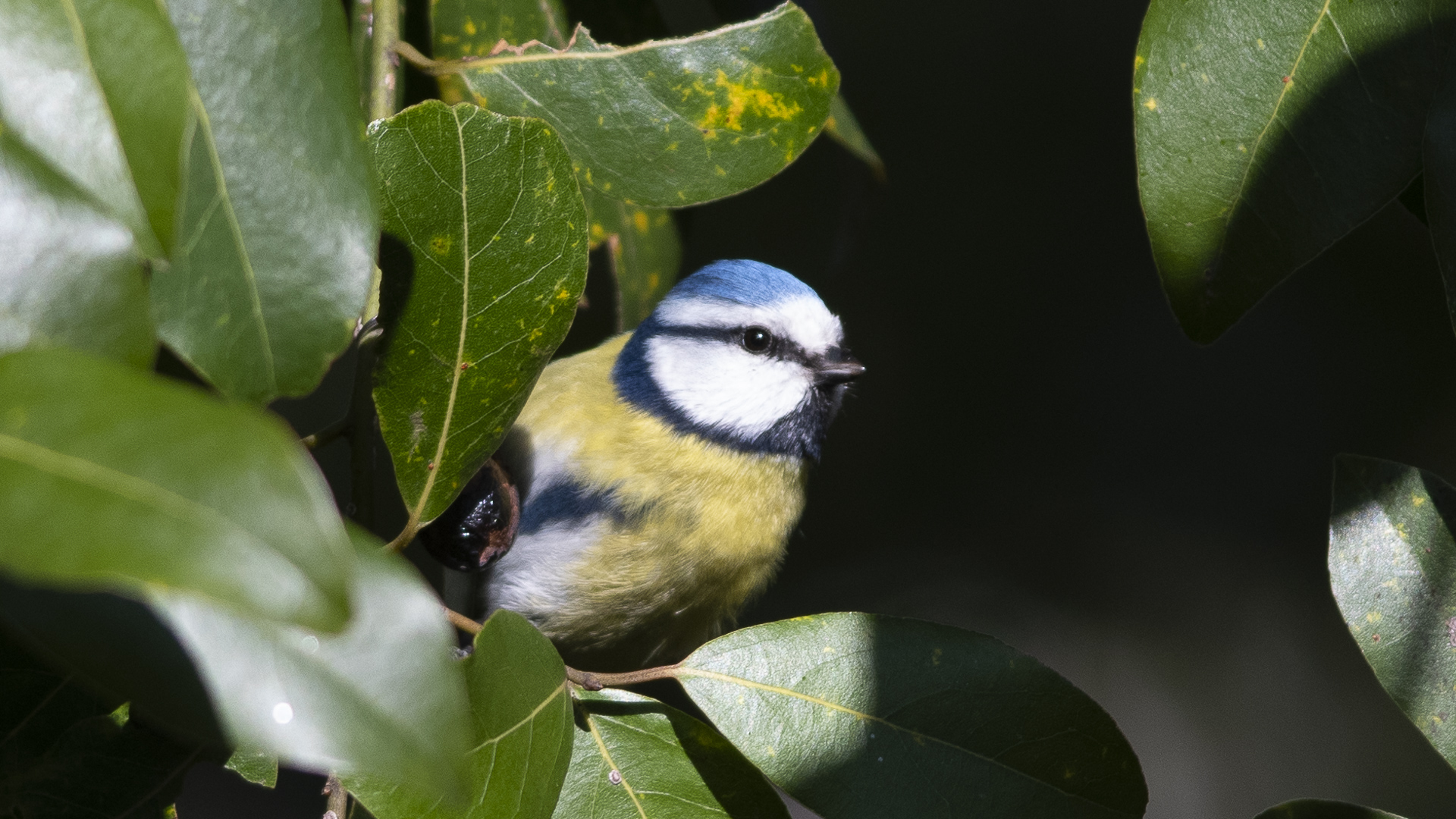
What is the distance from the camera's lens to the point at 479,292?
70 cm

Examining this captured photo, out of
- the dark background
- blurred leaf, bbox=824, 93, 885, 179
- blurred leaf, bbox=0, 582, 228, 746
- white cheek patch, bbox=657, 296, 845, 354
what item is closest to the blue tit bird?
white cheek patch, bbox=657, 296, 845, 354

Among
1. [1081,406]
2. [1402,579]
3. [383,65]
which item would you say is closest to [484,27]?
[383,65]

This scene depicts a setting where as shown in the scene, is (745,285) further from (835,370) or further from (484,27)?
(484,27)

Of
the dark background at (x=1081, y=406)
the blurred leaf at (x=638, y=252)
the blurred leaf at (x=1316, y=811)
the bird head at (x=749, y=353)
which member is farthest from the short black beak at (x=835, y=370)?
the dark background at (x=1081, y=406)

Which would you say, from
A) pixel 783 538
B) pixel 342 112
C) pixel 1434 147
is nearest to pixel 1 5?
pixel 342 112

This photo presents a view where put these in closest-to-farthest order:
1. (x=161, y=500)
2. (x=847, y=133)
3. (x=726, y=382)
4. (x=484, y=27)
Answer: (x=161, y=500)
(x=484, y=27)
(x=847, y=133)
(x=726, y=382)

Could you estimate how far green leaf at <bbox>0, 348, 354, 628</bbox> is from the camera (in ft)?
1.04

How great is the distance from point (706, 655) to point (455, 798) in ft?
1.32

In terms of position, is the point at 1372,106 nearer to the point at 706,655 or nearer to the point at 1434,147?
the point at 1434,147

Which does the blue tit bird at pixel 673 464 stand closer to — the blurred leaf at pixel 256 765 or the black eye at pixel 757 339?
the black eye at pixel 757 339

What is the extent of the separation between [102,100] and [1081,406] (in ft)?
10.6

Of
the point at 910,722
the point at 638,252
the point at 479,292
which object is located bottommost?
the point at 910,722

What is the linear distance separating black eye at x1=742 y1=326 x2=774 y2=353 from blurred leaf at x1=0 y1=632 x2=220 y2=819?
2.86 feet

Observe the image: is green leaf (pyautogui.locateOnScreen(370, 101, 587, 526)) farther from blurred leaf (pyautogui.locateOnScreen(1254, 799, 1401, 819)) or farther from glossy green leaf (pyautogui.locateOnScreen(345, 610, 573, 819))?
blurred leaf (pyautogui.locateOnScreen(1254, 799, 1401, 819))
